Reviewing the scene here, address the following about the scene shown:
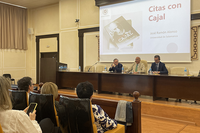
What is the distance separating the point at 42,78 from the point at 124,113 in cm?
467

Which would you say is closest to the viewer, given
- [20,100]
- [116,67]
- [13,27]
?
[20,100]

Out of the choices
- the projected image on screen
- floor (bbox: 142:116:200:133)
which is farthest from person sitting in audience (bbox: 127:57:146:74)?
floor (bbox: 142:116:200:133)

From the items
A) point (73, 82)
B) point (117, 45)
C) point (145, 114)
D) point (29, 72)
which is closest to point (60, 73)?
point (73, 82)

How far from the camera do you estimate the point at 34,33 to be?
9.73 m

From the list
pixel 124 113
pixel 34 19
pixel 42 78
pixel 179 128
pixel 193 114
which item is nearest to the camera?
pixel 124 113

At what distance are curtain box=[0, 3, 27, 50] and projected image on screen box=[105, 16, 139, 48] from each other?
192 inches

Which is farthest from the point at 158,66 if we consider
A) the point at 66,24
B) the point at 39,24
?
the point at 39,24

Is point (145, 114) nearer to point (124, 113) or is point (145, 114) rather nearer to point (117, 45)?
point (124, 113)

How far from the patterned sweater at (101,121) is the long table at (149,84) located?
2.67 m

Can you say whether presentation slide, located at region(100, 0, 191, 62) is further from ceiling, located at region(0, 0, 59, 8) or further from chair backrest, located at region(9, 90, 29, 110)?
chair backrest, located at region(9, 90, 29, 110)

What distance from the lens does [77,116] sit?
1.54 m

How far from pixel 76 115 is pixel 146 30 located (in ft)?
17.0

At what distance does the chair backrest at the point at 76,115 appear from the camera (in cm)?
151

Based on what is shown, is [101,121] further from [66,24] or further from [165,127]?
[66,24]
